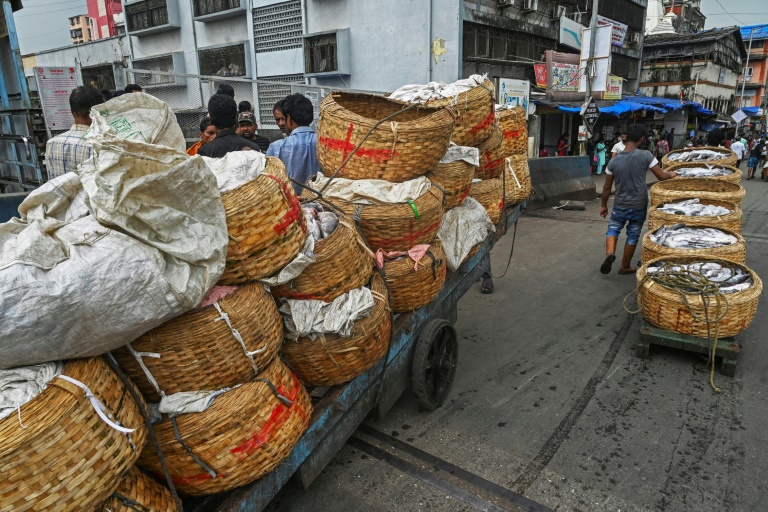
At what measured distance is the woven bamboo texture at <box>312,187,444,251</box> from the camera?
2.99 metres

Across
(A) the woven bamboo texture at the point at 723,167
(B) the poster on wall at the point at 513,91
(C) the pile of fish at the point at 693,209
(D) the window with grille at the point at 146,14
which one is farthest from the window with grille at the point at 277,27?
(C) the pile of fish at the point at 693,209

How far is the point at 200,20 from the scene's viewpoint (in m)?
18.6

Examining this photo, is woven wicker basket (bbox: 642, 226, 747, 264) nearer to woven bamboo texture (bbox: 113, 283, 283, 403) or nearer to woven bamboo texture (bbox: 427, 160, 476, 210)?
woven bamboo texture (bbox: 427, 160, 476, 210)

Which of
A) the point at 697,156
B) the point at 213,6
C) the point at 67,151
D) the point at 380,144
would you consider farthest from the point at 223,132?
the point at 213,6

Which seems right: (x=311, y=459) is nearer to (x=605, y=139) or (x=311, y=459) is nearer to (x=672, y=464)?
(x=672, y=464)

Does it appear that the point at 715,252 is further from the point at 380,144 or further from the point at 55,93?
the point at 55,93

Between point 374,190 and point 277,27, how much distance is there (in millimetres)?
16130

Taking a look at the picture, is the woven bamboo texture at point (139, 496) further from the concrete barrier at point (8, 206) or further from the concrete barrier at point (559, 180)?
the concrete barrier at point (559, 180)

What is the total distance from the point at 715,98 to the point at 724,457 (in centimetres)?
3975

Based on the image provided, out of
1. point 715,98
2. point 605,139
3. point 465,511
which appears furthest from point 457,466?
point 715,98

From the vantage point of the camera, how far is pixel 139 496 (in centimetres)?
168

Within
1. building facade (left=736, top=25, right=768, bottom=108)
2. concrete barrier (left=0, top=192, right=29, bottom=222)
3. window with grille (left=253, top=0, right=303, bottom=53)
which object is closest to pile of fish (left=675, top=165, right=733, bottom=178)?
concrete barrier (left=0, top=192, right=29, bottom=222)

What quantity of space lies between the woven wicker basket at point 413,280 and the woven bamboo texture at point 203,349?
107 cm

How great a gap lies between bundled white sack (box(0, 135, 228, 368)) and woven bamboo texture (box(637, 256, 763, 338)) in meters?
3.69
